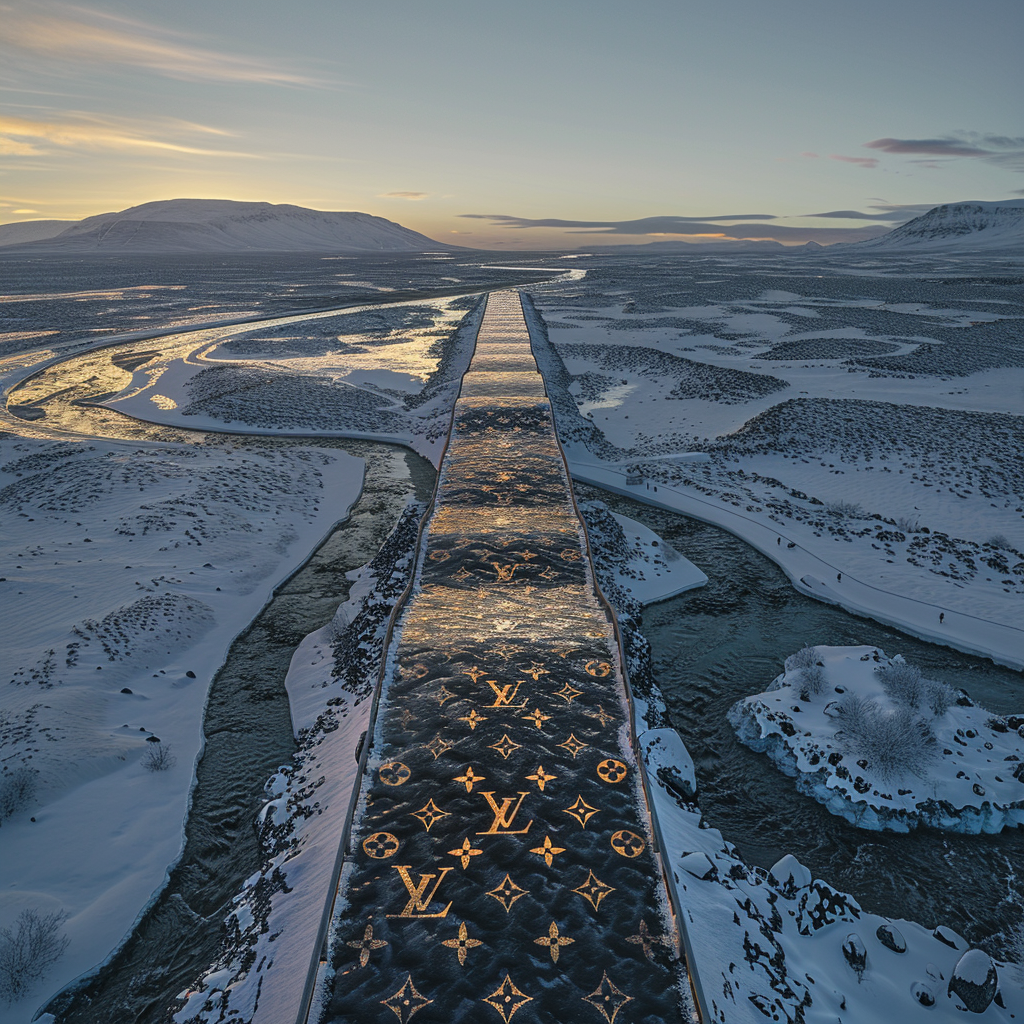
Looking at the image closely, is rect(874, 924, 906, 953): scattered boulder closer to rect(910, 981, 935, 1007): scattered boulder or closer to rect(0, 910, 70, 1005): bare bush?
rect(910, 981, 935, 1007): scattered boulder

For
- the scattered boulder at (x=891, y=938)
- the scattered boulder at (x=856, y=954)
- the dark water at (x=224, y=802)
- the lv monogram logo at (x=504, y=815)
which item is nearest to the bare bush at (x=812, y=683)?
the scattered boulder at (x=891, y=938)

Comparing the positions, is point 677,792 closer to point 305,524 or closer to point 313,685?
point 313,685

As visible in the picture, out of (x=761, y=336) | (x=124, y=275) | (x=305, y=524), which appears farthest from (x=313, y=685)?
(x=124, y=275)

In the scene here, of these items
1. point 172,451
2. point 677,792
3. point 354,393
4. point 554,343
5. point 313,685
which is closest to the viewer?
point 677,792

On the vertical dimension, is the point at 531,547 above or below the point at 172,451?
above

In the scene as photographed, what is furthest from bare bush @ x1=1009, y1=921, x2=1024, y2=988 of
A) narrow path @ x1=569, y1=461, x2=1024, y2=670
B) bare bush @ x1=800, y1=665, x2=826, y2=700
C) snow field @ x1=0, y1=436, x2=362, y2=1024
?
snow field @ x1=0, y1=436, x2=362, y2=1024

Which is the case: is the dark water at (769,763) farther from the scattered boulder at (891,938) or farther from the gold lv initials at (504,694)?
the gold lv initials at (504,694)

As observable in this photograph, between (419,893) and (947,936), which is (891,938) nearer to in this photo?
(947,936)

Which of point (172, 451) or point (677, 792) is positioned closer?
point (677, 792)
